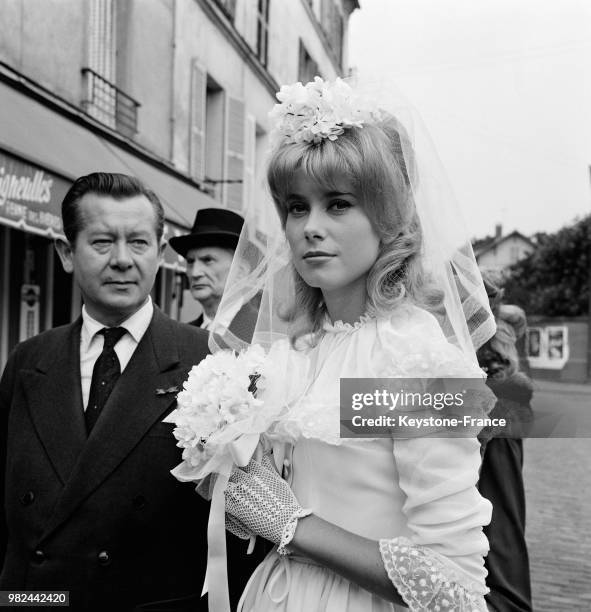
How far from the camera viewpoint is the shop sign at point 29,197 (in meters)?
3.19

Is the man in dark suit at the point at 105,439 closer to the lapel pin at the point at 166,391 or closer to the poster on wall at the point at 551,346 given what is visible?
the lapel pin at the point at 166,391

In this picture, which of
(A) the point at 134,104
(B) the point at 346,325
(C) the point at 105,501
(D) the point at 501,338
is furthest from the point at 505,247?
(A) the point at 134,104

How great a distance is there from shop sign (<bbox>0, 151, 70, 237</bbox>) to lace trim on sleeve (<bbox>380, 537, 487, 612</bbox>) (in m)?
2.69

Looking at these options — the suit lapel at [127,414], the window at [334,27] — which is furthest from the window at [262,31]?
the suit lapel at [127,414]

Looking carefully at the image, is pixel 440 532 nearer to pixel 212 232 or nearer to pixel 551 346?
pixel 551 346

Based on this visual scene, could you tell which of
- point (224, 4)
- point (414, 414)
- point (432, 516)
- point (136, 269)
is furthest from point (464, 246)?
point (224, 4)

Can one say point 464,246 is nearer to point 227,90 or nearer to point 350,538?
point 350,538

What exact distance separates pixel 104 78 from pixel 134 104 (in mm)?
488

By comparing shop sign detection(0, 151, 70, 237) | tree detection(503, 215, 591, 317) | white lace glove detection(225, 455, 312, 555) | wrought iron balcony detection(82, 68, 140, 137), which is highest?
wrought iron balcony detection(82, 68, 140, 137)

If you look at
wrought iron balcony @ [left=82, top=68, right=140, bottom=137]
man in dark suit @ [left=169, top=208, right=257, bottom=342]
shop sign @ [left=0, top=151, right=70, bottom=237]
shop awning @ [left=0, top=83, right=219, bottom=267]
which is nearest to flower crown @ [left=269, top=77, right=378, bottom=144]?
man in dark suit @ [left=169, top=208, right=257, bottom=342]

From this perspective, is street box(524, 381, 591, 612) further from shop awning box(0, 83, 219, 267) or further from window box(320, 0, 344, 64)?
shop awning box(0, 83, 219, 267)

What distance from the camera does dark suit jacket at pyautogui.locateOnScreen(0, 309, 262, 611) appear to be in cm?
140

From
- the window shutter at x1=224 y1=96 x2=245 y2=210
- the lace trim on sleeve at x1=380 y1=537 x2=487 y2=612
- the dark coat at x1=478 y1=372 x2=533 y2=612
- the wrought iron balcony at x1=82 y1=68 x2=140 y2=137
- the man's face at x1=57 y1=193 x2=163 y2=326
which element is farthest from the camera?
the window shutter at x1=224 y1=96 x2=245 y2=210

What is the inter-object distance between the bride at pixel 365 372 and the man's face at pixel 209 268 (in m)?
1.86
